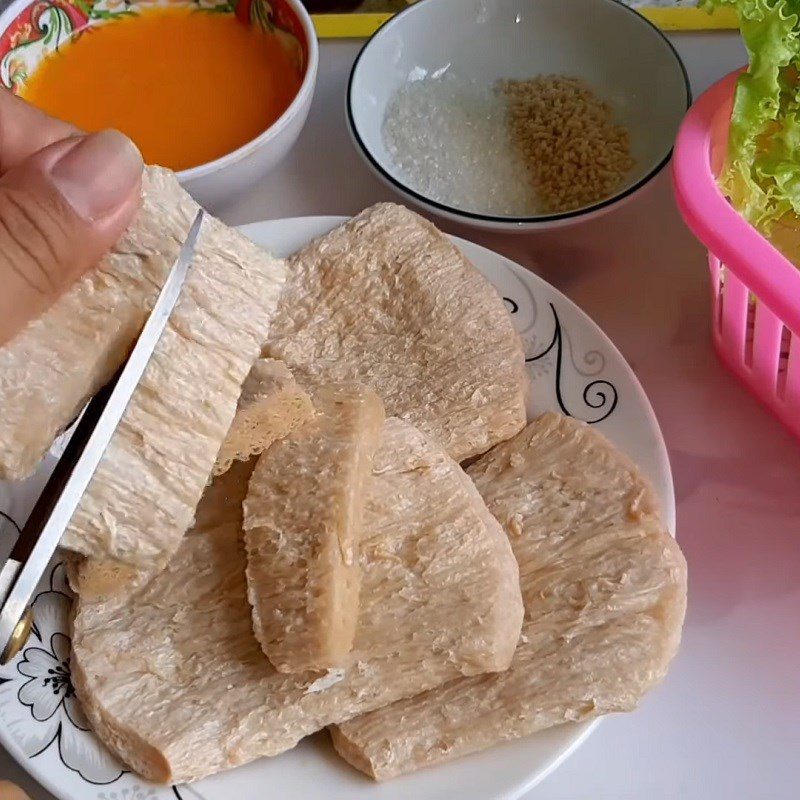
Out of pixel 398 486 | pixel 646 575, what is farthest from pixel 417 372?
pixel 646 575

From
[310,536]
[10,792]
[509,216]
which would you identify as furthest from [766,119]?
[10,792]

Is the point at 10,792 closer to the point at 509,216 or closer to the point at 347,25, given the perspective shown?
the point at 509,216

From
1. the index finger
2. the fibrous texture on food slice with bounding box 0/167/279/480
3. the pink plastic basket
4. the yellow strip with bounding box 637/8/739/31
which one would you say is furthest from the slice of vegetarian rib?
the yellow strip with bounding box 637/8/739/31

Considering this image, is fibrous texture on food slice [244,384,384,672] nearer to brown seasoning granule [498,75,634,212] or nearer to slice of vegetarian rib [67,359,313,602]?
slice of vegetarian rib [67,359,313,602]

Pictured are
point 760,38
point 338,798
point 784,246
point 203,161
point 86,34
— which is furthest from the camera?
point 86,34

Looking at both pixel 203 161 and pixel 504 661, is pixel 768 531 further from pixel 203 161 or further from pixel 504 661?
pixel 203 161

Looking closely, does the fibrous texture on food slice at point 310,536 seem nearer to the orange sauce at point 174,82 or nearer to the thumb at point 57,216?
the thumb at point 57,216

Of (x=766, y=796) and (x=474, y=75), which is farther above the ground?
(x=474, y=75)
